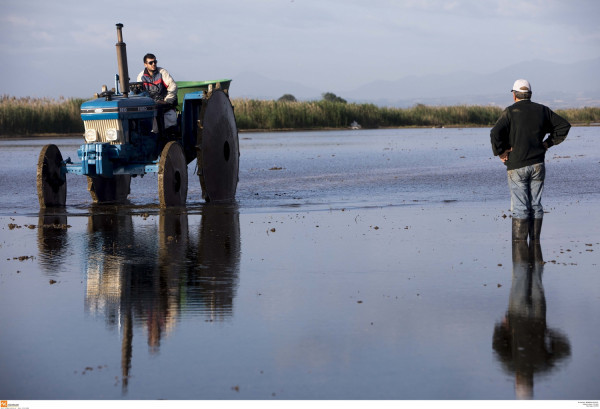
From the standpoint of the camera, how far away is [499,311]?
7457 millimetres

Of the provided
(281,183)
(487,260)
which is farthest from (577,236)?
(281,183)

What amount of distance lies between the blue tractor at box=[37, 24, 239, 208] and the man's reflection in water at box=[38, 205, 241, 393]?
797 millimetres

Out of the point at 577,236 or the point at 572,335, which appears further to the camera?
the point at 577,236

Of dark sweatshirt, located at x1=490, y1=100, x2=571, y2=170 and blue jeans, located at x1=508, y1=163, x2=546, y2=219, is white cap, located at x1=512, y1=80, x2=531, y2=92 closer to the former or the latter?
dark sweatshirt, located at x1=490, y1=100, x2=571, y2=170

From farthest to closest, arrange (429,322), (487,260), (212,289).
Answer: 1. (487,260)
2. (212,289)
3. (429,322)

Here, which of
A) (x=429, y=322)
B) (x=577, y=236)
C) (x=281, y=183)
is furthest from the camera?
(x=281, y=183)

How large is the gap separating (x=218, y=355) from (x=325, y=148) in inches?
1150

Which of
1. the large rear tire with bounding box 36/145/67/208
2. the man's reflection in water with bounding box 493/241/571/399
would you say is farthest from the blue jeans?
the large rear tire with bounding box 36/145/67/208

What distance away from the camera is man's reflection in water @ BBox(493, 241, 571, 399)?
5.87 metres

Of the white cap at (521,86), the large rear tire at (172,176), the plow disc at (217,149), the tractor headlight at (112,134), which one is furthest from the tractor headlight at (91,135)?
the white cap at (521,86)

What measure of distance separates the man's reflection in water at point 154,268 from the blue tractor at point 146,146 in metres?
0.80

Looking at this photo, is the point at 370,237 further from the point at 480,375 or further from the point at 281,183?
the point at 281,183

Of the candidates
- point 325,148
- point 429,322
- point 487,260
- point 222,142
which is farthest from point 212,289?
point 325,148
